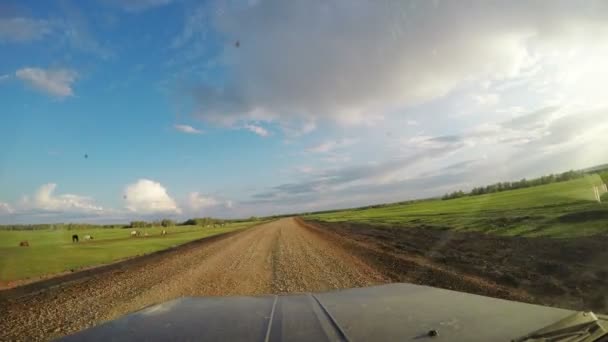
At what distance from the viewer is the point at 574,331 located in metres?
2.10

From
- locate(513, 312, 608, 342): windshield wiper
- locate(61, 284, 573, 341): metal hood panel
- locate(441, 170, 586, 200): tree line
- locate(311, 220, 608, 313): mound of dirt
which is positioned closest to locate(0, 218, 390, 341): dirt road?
locate(311, 220, 608, 313): mound of dirt

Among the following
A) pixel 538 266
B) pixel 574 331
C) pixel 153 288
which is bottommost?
pixel 538 266

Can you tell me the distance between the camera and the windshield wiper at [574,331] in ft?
6.66

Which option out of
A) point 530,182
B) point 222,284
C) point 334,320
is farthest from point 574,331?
point 530,182

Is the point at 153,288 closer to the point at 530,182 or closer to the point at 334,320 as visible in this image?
the point at 334,320

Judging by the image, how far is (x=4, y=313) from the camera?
9852mm

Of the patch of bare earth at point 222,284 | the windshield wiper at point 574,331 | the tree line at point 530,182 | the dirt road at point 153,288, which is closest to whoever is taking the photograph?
the windshield wiper at point 574,331

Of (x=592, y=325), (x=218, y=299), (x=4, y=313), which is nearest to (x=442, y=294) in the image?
(x=592, y=325)

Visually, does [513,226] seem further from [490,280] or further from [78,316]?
[78,316]

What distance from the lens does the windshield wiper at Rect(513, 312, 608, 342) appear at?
203cm

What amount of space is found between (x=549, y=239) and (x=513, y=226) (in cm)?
Result: 675

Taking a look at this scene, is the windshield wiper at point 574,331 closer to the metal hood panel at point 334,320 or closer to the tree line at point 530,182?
the metal hood panel at point 334,320

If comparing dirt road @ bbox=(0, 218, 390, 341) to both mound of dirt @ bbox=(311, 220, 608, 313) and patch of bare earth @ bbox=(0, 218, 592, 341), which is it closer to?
patch of bare earth @ bbox=(0, 218, 592, 341)

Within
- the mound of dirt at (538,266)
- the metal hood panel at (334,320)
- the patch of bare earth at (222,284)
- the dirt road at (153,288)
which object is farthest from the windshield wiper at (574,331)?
the dirt road at (153,288)
